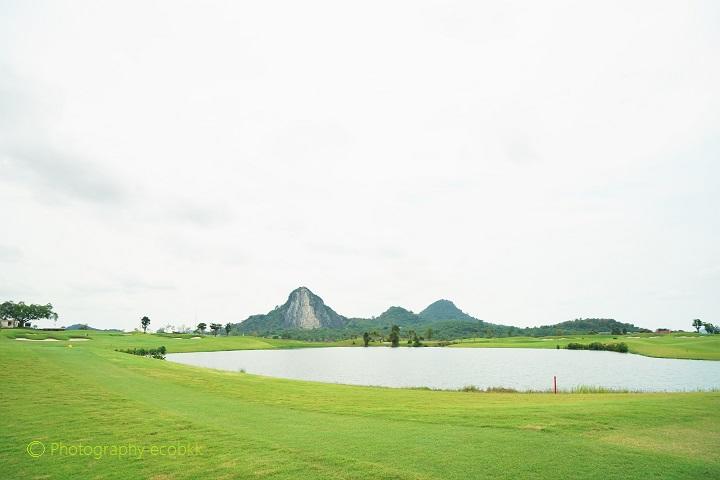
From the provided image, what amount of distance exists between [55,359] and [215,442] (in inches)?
1280

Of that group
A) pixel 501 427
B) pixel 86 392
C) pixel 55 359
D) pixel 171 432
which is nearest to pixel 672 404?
pixel 501 427

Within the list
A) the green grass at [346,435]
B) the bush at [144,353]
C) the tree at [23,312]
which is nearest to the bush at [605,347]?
the green grass at [346,435]

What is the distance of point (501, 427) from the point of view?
16078mm

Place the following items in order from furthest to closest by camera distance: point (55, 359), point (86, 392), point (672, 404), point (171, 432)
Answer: point (55, 359) → point (86, 392) → point (672, 404) → point (171, 432)

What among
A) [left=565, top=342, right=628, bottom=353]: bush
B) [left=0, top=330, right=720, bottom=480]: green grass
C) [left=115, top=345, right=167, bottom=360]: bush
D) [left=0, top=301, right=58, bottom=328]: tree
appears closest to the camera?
[left=0, top=330, right=720, bottom=480]: green grass

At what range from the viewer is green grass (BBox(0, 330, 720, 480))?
1152 cm

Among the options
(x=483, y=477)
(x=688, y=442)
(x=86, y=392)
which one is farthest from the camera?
(x=86, y=392)

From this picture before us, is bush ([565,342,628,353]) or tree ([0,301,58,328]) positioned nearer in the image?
bush ([565,342,628,353])

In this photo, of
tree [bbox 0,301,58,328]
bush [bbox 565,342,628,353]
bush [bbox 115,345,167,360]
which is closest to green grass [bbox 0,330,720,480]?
bush [bbox 115,345,167,360]

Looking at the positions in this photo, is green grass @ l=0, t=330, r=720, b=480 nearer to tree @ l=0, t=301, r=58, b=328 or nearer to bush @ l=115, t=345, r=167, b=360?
bush @ l=115, t=345, r=167, b=360

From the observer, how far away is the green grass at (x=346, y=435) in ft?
37.8

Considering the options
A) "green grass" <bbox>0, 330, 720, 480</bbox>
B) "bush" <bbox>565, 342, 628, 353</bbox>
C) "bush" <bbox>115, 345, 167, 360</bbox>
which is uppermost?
"green grass" <bbox>0, 330, 720, 480</bbox>

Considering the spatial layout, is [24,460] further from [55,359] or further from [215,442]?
[55,359]

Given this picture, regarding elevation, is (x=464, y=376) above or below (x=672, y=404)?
below
